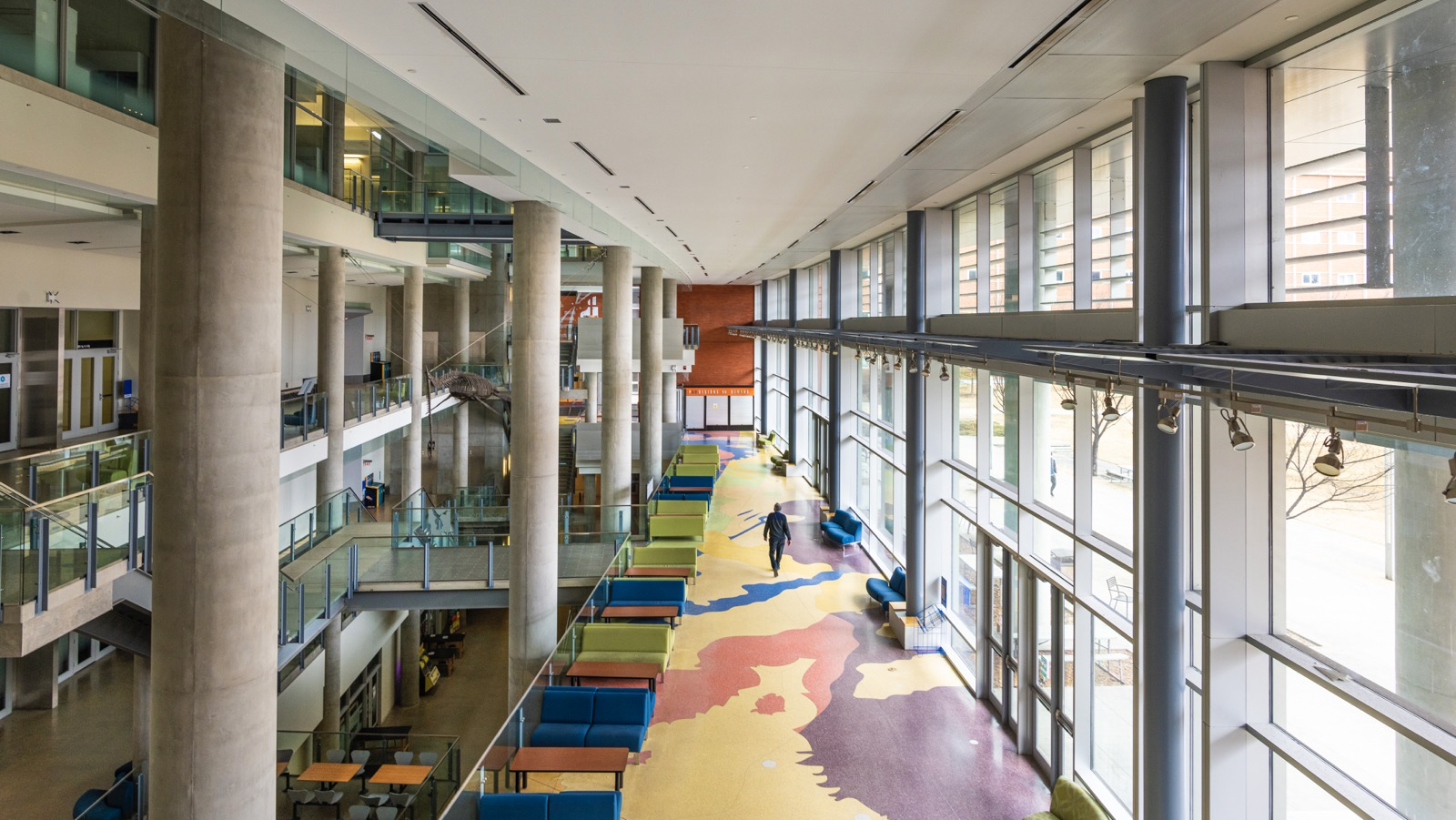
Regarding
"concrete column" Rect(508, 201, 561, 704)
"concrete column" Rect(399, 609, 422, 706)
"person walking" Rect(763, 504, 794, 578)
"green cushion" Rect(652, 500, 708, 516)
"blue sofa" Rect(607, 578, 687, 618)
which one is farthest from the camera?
"concrete column" Rect(399, 609, 422, 706)

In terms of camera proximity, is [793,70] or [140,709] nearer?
[793,70]

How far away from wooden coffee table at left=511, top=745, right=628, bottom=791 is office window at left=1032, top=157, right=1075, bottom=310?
219 inches

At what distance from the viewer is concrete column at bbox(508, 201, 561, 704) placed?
10.1 m

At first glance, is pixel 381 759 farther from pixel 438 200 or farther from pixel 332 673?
pixel 438 200

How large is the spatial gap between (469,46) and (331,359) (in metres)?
14.7

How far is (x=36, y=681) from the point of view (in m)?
12.7

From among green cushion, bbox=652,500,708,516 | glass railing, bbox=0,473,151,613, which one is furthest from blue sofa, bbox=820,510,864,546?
glass railing, bbox=0,473,151,613

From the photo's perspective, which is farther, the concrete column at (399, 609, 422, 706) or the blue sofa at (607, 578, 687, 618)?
the concrete column at (399, 609, 422, 706)

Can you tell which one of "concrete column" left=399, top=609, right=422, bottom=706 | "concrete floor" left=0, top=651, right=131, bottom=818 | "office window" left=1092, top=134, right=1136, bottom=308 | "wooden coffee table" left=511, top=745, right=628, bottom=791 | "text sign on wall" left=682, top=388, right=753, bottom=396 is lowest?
"concrete column" left=399, top=609, right=422, bottom=706

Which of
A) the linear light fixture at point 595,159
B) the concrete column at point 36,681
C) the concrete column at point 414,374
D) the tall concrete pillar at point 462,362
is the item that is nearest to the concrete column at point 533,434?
the linear light fixture at point 595,159

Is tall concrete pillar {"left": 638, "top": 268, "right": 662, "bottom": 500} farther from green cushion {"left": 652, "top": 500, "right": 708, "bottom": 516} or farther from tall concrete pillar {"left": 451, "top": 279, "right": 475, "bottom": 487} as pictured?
tall concrete pillar {"left": 451, "top": 279, "right": 475, "bottom": 487}

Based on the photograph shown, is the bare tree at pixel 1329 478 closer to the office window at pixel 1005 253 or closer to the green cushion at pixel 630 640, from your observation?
the office window at pixel 1005 253

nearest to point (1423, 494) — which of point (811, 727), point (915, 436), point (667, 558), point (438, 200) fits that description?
point (811, 727)

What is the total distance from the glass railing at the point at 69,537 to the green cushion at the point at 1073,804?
8.50m
